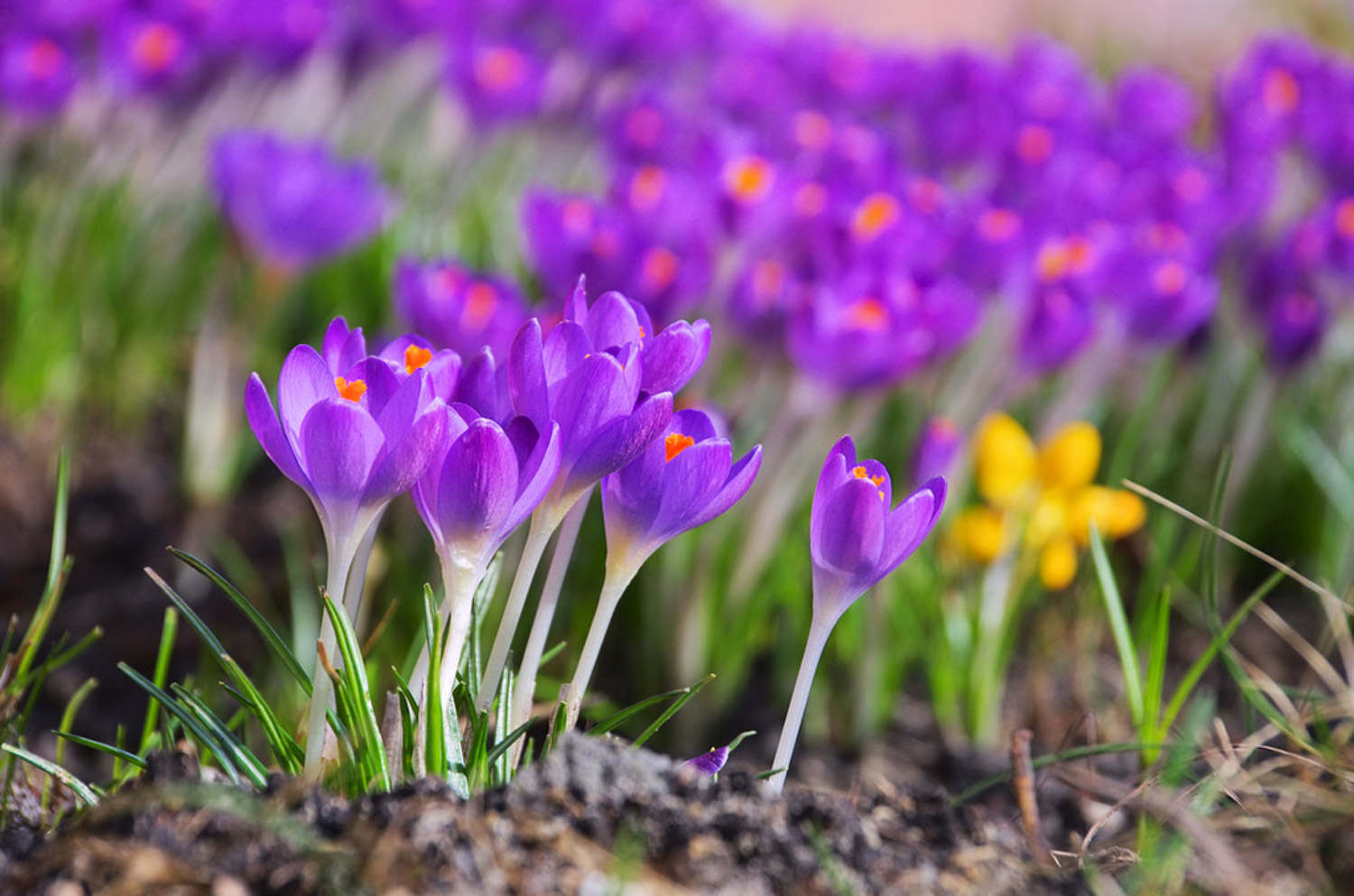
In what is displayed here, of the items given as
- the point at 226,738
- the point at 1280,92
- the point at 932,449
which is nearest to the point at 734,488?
the point at 226,738

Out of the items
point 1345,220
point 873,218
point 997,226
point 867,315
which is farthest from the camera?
point 1345,220

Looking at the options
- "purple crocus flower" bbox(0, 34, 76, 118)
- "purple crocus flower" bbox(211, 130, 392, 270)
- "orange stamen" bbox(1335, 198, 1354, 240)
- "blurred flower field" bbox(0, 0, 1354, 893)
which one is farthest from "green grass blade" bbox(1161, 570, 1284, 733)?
"purple crocus flower" bbox(0, 34, 76, 118)

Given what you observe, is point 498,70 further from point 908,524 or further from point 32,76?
point 908,524

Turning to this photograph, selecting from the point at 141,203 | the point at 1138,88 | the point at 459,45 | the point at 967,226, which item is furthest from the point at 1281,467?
the point at 141,203

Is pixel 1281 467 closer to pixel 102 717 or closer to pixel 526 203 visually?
pixel 526 203

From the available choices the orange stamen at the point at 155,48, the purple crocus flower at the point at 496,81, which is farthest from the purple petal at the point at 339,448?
the purple crocus flower at the point at 496,81

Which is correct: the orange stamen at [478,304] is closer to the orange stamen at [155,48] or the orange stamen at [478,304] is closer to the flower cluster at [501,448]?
the flower cluster at [501,448]
